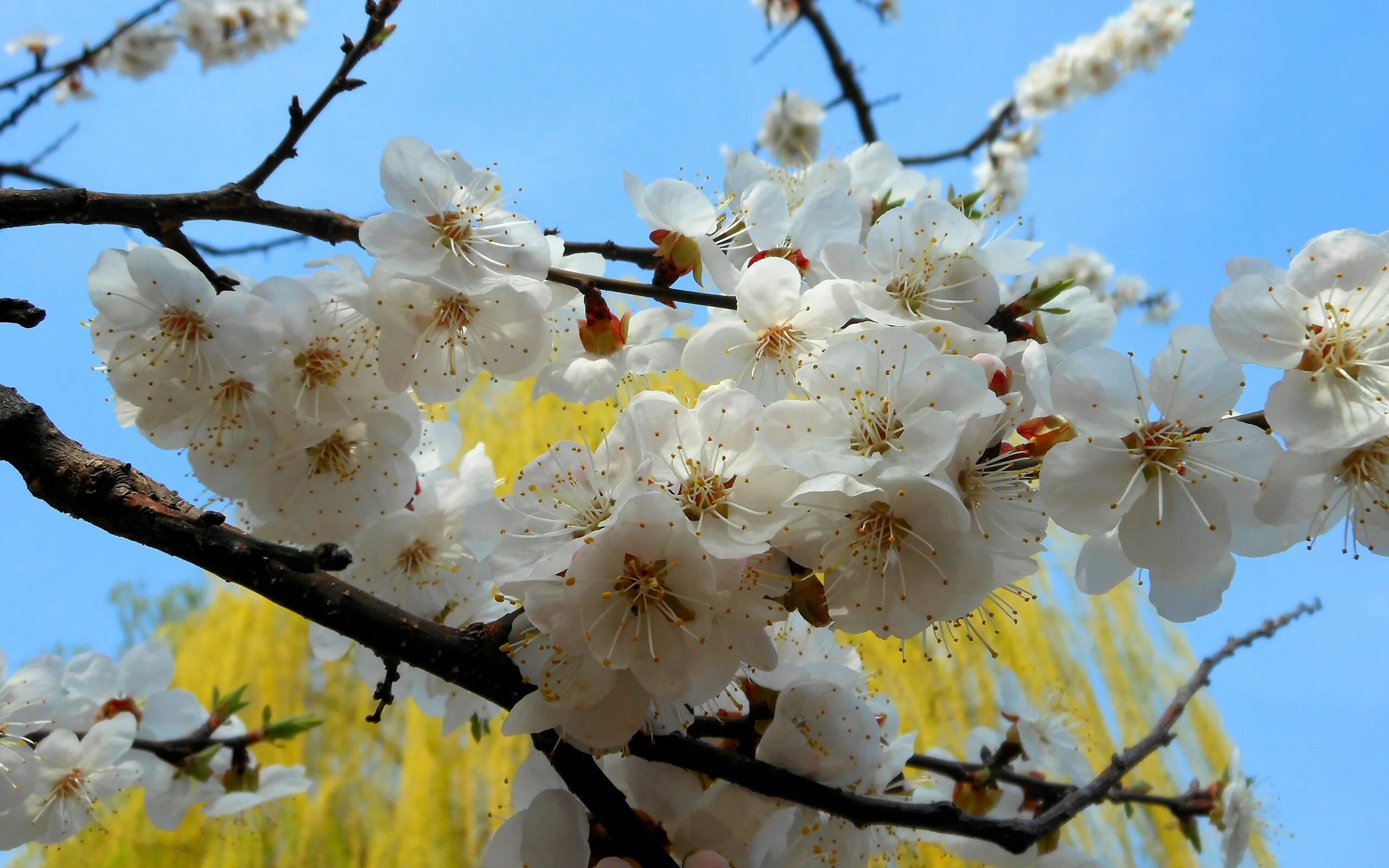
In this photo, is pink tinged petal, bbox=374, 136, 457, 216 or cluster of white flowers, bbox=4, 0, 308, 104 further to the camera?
cluster of white flowers, bbox=4, 0, 308, 104

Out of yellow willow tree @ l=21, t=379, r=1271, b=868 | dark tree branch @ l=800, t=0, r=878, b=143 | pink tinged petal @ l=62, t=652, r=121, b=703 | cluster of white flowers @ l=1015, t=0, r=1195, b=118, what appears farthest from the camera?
cluster of white flowers @ l=1015, t=0, r=1195, b=118

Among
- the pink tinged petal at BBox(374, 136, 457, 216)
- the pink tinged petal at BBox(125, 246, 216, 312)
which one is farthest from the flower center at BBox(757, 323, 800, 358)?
the pink tinged petal at BBox(125, 246, 216, 312)

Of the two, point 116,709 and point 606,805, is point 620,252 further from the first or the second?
point 116,709

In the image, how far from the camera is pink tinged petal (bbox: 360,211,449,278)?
81 centimetres

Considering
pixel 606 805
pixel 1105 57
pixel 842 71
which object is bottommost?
pixel 606 805

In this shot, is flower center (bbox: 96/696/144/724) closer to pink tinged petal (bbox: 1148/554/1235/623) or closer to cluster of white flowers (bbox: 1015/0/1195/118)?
pink tinged petal (bbox: 1148/554/1235/623)

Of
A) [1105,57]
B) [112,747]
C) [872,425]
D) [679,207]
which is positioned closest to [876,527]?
[872,425]

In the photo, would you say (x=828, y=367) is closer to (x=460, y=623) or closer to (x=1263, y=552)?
(x=1263, y=552)

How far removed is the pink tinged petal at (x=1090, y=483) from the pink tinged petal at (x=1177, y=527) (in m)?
0.02

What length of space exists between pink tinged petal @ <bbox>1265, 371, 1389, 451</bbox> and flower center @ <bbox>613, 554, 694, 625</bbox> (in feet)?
1.49

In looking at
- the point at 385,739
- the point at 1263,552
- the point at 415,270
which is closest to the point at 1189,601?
the point at 1263,552

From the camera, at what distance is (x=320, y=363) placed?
36.4 inches

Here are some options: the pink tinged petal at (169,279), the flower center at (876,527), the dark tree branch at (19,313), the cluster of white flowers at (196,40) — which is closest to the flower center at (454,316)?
the pink tinged petal at (169,279)

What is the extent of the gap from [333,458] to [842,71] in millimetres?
2309
